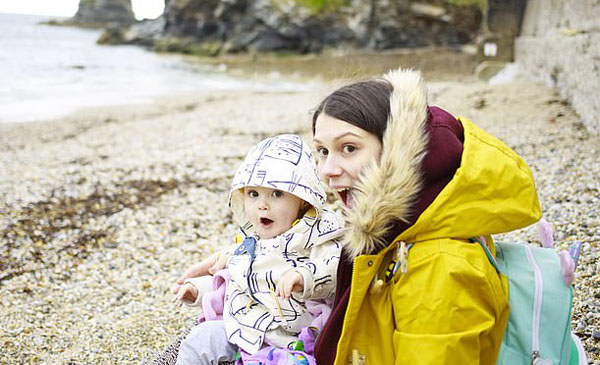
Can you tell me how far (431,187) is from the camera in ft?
6.03

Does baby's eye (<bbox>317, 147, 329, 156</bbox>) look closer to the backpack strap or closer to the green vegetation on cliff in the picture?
the backpack strap

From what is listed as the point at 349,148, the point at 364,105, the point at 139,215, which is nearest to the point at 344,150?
the point at 349,148

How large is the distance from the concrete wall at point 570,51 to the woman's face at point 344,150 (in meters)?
4.41

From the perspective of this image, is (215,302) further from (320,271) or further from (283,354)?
(320,271)

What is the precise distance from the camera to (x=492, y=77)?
1334cm

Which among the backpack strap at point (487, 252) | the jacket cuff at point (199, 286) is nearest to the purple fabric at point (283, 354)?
the jacket cuff at point (199, 286)

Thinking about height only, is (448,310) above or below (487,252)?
below

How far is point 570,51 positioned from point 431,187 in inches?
247

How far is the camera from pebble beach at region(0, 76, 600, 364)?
331cm

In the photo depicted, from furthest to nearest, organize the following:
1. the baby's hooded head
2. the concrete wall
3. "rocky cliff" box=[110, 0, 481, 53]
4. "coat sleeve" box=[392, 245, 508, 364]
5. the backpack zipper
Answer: "rocky cliff" box=[110, 0, 481, 53] → the concrete wall → the baby's hooded head → the backpack zipper → "coat sleeve" box=[392, 245, 508, 364]

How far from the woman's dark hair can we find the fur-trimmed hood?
0.20 ft

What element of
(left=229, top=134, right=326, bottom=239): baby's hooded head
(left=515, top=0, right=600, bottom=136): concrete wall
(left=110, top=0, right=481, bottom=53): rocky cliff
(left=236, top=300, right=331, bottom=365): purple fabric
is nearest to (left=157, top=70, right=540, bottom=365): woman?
(left=236, top=300, right=331, bottom=365): purple fabric

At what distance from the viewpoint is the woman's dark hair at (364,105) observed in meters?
1.90

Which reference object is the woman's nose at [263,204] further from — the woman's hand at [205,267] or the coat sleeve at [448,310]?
the coat sleeve at [448,310]
